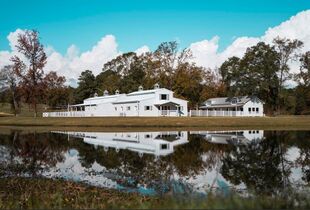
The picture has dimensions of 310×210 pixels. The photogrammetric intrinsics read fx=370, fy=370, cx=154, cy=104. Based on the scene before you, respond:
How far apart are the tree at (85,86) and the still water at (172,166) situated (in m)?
93.7

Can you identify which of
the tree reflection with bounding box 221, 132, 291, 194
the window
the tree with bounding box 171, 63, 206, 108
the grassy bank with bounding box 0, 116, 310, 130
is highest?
the tree with bounding box 171, 63, 206, 108

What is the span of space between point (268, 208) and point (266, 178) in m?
9.17

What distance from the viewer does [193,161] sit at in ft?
69.3

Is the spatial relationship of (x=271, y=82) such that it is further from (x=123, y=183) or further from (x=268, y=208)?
(x=268, y=208)

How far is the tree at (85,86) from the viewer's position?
402 feet

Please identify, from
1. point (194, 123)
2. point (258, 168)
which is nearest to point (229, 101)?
point (194, 123)

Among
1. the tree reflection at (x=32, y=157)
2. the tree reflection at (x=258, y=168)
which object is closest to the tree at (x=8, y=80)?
the tree reflection at (x=32, y=157)

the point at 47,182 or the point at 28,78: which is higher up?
the point at 28,78

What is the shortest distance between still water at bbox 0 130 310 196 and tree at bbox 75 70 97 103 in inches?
3689

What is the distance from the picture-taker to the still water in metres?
14.5

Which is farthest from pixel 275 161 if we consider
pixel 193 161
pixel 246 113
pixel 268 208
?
pixel 246 113

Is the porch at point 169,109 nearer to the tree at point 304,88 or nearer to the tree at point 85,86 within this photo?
the tree at point 304,88

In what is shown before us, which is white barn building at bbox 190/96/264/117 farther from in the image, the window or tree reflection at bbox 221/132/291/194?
tree reflection at bbox 221/132/291/194

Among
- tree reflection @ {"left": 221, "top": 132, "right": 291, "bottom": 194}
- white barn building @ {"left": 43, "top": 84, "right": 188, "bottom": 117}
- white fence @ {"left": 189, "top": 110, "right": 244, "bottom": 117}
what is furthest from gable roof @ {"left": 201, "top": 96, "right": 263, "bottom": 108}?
tree reflection @ {"left": 221, "top": 132, "right": 291, "bottom": 194}
